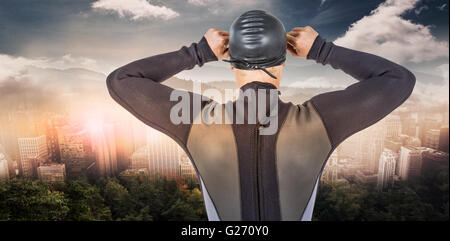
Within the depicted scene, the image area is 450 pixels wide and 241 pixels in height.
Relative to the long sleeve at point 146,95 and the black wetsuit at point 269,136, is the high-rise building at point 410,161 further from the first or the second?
the long sleeve at point 146,95

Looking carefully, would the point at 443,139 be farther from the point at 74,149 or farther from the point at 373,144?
the point at 74,149

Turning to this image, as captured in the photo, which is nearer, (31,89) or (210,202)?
(210,202)

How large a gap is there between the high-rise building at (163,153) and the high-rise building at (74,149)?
959mm

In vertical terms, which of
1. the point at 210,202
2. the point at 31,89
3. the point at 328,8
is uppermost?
the point at 328,8

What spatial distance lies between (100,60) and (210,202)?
370cm

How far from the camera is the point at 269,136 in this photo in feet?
1.76

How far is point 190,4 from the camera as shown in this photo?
2715 millimetres

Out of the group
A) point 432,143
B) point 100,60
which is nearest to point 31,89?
point 100,60

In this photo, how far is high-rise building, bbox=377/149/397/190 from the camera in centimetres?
400

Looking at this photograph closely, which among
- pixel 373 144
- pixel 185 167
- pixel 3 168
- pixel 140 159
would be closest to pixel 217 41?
pixel 185 167

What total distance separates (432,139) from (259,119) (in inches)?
192

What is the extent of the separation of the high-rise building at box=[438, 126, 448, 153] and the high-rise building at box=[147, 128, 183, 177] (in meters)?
4.11

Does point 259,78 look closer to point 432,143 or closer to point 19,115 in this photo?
point 19,115

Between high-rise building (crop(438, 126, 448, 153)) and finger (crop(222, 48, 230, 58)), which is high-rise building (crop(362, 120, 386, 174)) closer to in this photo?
high-rise building (crop(438, 126, 448, 153))
